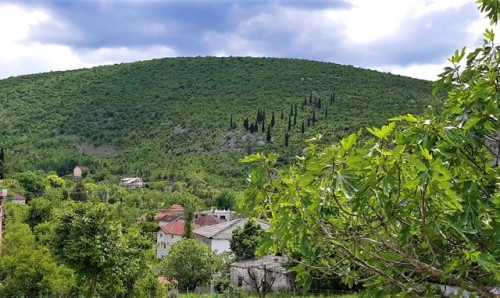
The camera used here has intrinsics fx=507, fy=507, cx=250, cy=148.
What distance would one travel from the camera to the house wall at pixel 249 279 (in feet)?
79.6

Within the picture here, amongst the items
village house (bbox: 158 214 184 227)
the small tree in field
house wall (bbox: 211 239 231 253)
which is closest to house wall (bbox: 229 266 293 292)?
the small tree in field

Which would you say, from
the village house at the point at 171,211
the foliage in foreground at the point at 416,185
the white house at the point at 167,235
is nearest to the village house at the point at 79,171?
the village house at the point at 171,211

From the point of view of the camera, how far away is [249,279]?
1019 inches

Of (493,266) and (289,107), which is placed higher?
(289,107)

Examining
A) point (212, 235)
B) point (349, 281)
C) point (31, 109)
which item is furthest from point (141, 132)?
point (349, 281)

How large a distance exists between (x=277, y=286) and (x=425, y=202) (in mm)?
22889

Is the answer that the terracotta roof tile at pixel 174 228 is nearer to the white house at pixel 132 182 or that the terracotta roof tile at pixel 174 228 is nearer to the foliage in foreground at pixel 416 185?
the white house at pixel 132 182

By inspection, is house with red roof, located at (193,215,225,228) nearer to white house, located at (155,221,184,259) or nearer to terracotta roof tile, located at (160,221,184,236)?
white house, located at (155,221,184,259)

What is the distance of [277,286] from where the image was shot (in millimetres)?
24391

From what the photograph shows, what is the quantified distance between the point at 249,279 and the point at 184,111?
7109 centimetres

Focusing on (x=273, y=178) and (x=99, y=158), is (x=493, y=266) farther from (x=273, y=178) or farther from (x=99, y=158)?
(x=99, y=158)

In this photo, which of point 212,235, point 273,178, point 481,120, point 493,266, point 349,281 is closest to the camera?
point 493,266

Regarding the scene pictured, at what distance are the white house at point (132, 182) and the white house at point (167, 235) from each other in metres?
28.0

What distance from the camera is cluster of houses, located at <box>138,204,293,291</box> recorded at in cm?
2398
